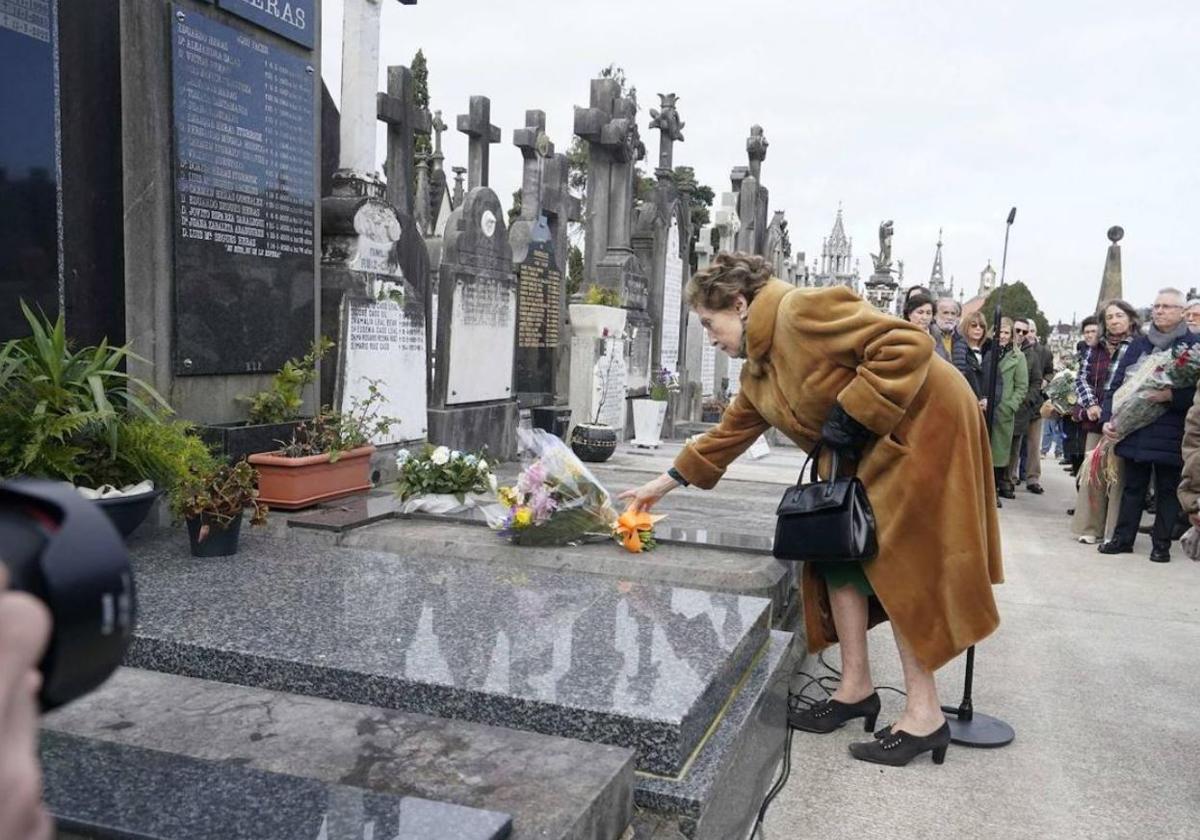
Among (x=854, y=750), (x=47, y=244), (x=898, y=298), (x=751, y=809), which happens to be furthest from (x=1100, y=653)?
(x=898, y=298)

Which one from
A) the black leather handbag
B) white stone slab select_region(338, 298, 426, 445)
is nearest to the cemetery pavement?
the black leather handbag

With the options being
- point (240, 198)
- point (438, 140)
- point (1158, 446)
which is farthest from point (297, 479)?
point (438, 140)

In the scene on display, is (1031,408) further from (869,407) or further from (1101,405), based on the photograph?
(869,407)

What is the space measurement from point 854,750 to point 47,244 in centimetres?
382

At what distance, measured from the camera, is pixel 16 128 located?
12.7 ft

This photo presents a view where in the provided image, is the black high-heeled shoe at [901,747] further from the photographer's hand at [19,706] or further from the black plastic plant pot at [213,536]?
the photographer's hand at [19,706]

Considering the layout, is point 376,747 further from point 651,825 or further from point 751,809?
point 751,809

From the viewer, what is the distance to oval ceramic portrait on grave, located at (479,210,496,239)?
769 cm

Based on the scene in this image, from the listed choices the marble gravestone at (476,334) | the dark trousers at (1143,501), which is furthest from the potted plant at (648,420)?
the dark trousers at (1143,501)

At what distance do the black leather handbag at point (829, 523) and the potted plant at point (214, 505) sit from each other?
214cm

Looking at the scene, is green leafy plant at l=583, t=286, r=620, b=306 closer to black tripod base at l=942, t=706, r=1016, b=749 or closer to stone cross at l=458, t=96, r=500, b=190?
stone cross at l=458, t=96, r=500, b=190

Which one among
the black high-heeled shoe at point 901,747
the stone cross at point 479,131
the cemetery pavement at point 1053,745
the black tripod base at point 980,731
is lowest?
the cemetery pavement at point 1053,745

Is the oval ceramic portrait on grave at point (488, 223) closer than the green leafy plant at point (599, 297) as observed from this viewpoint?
Yes

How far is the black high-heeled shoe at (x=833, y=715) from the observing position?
3580 mm
